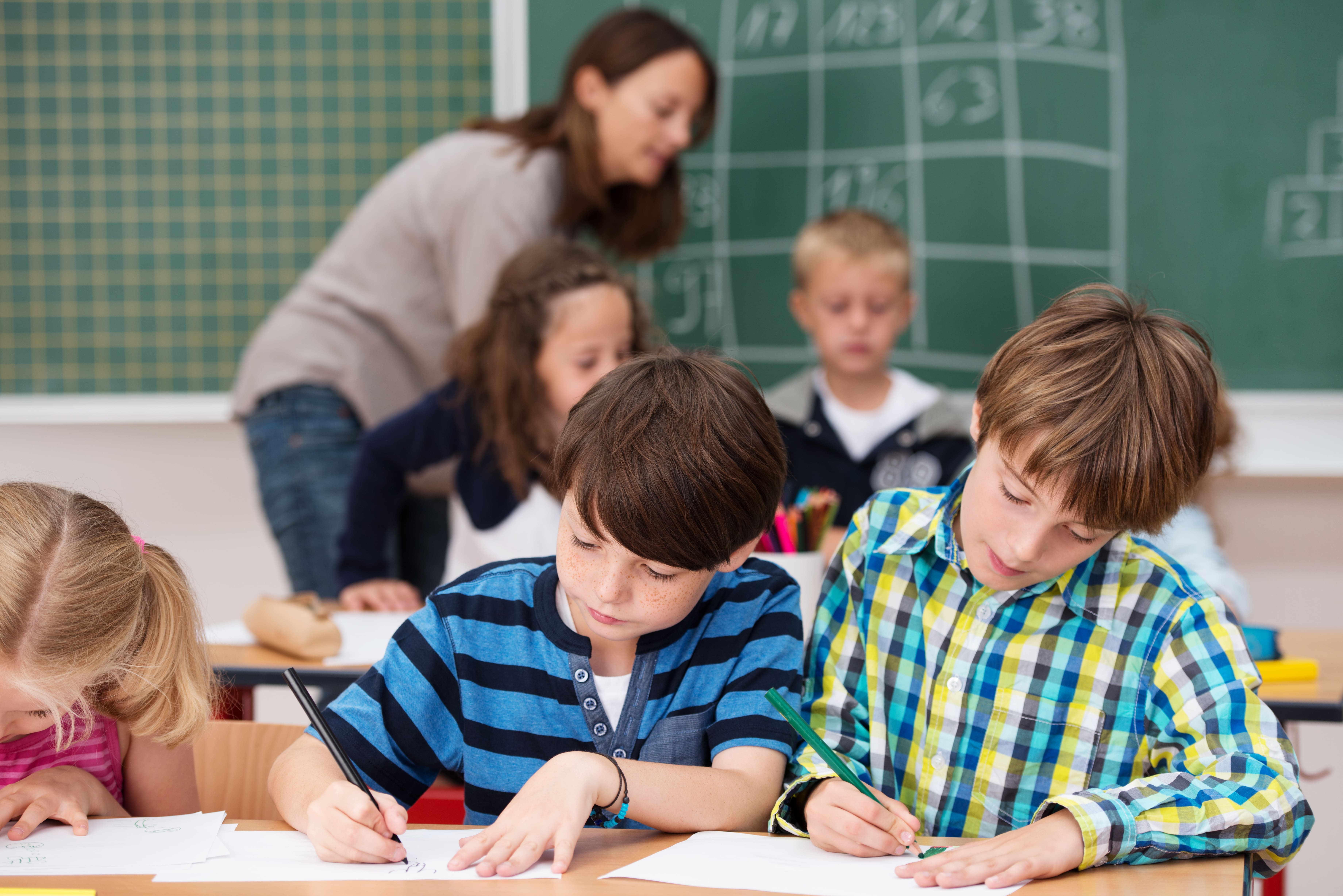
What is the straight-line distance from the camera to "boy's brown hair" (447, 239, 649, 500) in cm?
193

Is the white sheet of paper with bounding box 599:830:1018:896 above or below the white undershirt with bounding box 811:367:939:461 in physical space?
below

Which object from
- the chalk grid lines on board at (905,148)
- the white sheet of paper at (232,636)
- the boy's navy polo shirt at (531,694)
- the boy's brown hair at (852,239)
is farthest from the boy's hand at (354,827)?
the chalk grid lines on board at (905,148)

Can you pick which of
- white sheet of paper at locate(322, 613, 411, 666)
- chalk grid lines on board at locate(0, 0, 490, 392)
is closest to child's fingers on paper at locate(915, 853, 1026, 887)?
white sheet of paper at locate(322, 613, 411, 666)

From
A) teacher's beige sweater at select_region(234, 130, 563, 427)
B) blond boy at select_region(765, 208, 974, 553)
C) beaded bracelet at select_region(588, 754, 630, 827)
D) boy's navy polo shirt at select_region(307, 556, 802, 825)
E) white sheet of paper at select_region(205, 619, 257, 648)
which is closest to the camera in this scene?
beaded bracelet at select_region(588, 754, 630, 827)

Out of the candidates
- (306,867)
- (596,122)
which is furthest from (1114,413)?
(596,122)

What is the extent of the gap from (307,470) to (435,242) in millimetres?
500

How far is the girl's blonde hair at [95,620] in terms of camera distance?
3.10ft

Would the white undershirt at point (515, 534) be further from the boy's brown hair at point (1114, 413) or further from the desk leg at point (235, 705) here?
the boy's brown hair at point (1114, 413)

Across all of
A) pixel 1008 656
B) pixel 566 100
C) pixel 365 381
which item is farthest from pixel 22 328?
pixel 1008 656

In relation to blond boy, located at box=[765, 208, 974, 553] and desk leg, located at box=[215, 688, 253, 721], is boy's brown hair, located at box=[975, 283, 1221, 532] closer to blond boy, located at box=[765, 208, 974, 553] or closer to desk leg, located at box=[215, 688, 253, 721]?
desk leg, located at box=[215, 688, 253, 721]

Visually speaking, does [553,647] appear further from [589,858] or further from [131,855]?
[131,855]

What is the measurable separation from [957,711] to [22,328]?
246cm

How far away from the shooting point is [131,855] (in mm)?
886

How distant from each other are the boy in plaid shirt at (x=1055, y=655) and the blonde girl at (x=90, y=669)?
0.57m
